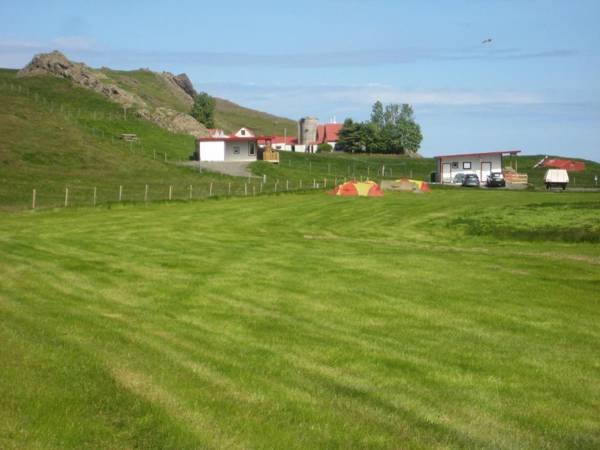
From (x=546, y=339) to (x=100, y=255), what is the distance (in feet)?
51.1

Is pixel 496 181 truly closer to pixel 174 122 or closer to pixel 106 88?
pixel 174 122

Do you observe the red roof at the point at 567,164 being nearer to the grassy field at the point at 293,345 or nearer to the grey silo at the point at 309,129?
the grey silo at the point at 309,129

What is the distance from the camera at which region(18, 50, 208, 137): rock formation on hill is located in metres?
139

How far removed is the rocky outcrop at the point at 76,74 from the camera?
478ft

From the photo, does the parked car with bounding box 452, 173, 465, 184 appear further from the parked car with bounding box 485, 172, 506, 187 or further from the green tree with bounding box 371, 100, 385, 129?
the green tree with bounding box 371, 100, 385, 129

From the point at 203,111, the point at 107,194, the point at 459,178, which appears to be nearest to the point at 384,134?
the point at 203,111

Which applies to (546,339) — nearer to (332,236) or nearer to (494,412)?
(494,412)

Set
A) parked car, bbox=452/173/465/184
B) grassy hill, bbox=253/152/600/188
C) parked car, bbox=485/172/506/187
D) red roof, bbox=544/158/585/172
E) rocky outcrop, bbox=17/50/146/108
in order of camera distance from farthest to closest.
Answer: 1. rocky outcrop, bbox=17/50/146/108
2. red roof, bbox=544/158/585/172
3. grassy hill, bbox=253/152/600/188
4. parked car, bbox=452/173/465/184
5. parked car, bbox=485/172/506/187

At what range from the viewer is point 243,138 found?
10969 cm

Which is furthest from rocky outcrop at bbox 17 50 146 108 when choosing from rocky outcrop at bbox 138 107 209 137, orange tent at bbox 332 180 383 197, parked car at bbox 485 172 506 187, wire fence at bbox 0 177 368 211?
orange tent at bbox 332 180 383 197

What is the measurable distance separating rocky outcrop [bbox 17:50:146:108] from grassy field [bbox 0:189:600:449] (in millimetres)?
117509

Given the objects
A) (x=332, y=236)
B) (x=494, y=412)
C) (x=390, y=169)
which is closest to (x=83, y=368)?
(x=494, y=412)

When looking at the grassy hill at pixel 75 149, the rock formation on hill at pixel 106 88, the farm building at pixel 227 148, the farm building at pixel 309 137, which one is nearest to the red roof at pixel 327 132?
the farm building at pixel 309 137

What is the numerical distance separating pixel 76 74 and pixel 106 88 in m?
8.73
